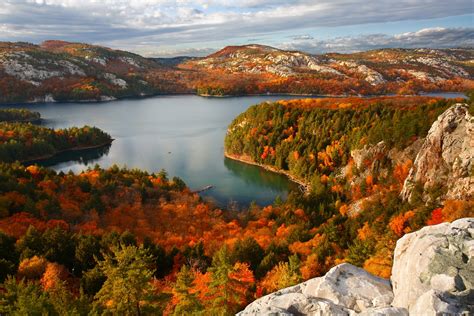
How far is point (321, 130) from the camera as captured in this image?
123m

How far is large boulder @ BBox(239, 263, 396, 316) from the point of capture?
1189 centimetres

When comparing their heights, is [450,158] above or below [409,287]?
below

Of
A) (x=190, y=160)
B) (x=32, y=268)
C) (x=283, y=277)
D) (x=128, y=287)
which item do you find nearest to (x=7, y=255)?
(x=32, y=268)

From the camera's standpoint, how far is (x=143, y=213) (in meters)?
74.4

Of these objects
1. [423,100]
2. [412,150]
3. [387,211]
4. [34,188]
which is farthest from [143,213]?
[423,100]

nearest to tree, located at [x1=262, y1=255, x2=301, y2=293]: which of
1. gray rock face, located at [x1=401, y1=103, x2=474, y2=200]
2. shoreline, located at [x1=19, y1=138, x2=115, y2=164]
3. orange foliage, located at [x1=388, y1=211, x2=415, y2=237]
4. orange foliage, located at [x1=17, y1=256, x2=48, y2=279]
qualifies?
orange foliage, located at [x1=388, y1=211, x2=415, y2=237]

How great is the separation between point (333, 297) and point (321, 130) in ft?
373

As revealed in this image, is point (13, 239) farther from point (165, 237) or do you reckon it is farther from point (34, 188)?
point (34, 188)

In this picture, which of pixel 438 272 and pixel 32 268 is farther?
pixel 32 268

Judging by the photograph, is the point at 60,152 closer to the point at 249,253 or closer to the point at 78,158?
the point at 78,158

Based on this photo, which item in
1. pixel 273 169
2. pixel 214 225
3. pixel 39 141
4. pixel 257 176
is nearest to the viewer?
pixel 214 225

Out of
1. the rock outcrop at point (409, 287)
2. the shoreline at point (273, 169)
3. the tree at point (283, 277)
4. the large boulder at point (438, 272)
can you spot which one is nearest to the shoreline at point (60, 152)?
the shoreline at point (273, 169)

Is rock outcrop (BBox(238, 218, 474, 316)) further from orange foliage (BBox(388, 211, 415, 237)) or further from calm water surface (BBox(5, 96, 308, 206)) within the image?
calm water surface (BBox(5, 96, 308, 206))

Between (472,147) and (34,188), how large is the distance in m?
80.6
